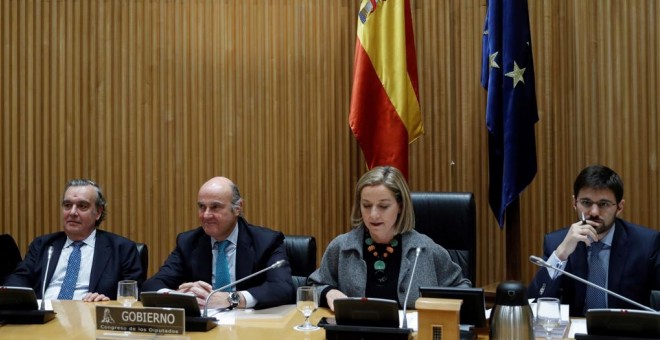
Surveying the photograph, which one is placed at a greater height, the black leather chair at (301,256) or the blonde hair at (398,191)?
the blonde hair at (398,191)

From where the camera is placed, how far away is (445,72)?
498 cm

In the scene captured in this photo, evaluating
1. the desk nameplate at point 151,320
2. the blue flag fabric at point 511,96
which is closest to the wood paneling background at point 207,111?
the blue flag fabric at point 511,96

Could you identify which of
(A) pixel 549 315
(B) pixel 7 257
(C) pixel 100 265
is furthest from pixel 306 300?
(B) pixel 7 257

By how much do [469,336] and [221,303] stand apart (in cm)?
111

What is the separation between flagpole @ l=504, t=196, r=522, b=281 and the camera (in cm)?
453

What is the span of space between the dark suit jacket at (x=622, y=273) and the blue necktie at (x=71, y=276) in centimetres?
228

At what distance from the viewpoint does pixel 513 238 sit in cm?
457

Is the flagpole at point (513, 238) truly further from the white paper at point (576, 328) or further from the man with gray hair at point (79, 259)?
the man with gray hair at point (79, 259)

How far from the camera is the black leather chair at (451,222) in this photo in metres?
3.77

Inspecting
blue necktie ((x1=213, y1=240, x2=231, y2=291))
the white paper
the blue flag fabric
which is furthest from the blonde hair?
the blue flag fabric

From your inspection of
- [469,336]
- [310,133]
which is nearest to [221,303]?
[469,336]

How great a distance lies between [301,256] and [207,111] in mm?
1672

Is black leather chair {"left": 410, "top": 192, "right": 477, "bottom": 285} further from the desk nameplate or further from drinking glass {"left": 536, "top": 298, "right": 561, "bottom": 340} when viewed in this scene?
the desk nameplate

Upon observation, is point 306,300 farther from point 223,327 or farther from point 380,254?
point 380,254
